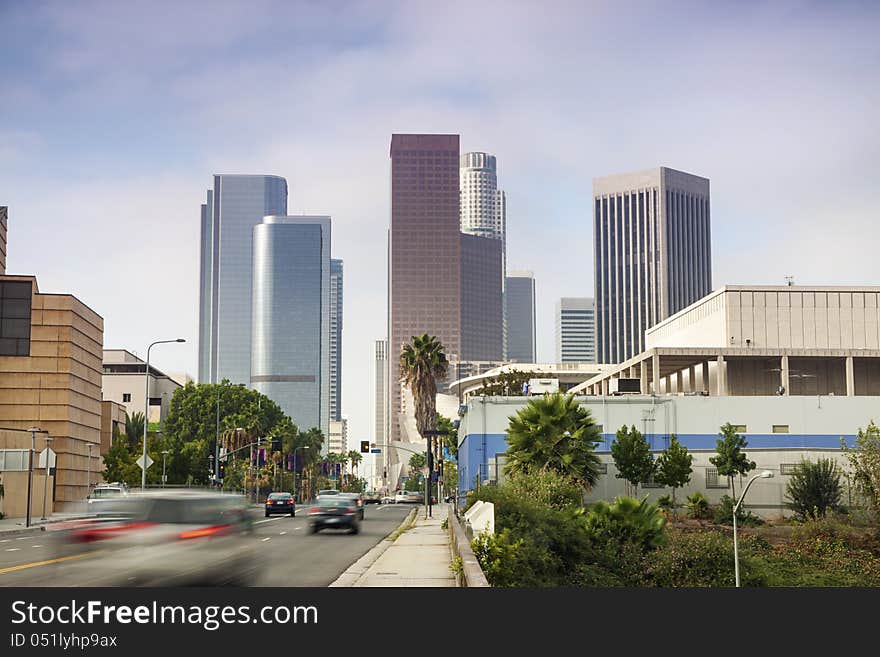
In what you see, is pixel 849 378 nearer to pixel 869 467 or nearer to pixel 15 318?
pixel 869 467

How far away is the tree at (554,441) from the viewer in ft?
192

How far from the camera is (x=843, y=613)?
10.2 meters

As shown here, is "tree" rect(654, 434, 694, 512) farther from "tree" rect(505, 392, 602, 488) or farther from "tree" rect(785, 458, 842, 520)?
"tree" rect(505, 392, 602, 488)

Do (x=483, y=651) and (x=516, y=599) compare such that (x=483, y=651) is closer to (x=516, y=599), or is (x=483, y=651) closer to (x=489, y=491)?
(x=516, y=599)

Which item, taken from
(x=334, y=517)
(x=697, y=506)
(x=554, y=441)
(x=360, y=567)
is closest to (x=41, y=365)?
(x=334, y=517)

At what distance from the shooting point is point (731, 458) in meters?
68.3

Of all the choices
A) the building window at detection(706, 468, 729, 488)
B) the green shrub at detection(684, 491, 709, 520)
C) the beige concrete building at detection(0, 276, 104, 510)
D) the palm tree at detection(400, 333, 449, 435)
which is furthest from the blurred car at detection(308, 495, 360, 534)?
the palm tree at detection(400, 333, 449, 435)

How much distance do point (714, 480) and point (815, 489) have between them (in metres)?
9.98

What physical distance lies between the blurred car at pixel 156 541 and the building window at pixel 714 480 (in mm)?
58372

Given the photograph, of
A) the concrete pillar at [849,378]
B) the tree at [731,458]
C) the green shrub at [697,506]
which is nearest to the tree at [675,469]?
the green shrub at [697,506]

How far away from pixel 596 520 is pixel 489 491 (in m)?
4.37

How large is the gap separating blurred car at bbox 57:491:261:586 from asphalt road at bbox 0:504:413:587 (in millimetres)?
115

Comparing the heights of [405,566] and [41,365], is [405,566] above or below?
below

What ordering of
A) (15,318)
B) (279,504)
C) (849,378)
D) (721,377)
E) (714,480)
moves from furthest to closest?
(721,377) < (849,378) < (15,318) < (714,480) < (279,504)
